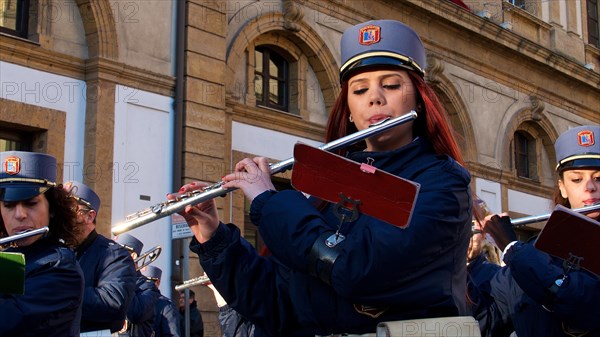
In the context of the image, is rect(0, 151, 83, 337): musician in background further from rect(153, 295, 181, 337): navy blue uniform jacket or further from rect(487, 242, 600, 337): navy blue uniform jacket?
rect(153, 295, 181, 337): navy blue uniform jacket

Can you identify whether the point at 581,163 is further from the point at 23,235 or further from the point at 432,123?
the point at 23,235

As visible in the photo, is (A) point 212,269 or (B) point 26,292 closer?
(A) point 212,269

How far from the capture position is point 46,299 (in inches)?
148

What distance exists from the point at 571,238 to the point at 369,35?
1.19m

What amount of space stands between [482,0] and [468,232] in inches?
673

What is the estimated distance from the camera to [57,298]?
12.5 feet

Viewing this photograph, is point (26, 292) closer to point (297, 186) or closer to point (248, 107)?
point (297, 186)

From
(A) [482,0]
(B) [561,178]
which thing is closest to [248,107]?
(A) [482,0]

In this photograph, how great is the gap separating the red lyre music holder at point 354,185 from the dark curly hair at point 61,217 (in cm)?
213

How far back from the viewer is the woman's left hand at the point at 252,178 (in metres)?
2.70

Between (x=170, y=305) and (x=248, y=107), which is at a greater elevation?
(x=248, y=107)

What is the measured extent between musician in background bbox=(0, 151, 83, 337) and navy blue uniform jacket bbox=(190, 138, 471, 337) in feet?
4.38

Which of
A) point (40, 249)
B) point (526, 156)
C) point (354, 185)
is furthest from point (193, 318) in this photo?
point (526, 156)

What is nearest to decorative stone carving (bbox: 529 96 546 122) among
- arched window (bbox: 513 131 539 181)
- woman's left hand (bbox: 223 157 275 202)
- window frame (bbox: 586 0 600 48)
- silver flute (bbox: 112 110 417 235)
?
arched window (bbox: 513 131 539 181)
